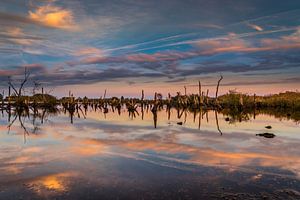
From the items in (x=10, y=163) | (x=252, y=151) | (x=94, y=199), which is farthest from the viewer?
(x=252, y=151)

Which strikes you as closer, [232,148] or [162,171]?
[162,171]

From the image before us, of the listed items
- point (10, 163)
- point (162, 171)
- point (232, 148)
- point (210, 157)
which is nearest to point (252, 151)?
point (232, 148)

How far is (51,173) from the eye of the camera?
9.54 meters

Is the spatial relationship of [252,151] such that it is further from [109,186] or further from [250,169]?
[109,186]

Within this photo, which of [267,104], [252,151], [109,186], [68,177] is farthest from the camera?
[267,104]

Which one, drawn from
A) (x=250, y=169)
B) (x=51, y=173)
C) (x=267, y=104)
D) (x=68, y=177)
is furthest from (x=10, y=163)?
(x=267, y=104)

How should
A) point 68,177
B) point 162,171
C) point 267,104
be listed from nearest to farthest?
point 68,177
point 162,171
point 267,104

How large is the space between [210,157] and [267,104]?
56.4 meters

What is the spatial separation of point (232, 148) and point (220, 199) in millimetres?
7974

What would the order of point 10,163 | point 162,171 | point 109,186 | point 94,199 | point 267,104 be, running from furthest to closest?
point 267,104, point 10,163, point 162,171, point 109,186, point 94,199

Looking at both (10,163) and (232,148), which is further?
(232,148)

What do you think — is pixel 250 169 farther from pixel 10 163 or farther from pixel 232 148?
pixel 10 163

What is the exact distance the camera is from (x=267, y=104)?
212 ft

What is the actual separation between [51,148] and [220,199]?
9.16 metres
